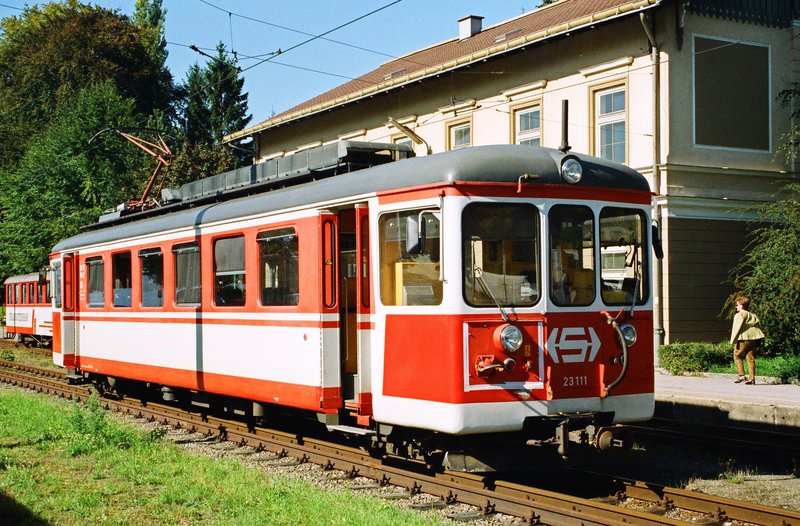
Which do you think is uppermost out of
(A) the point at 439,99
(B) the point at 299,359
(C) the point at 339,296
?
(A) the point at 439,99

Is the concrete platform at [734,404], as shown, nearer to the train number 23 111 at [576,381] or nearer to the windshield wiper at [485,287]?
the train number 23 111 at [576,381]

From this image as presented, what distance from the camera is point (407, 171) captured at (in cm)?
915

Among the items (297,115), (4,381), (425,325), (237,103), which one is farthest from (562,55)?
(237,103)

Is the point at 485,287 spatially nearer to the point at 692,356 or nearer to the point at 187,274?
the point at 187,274

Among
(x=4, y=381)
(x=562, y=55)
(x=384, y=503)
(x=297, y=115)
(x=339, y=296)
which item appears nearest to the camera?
(x=384, y=503)

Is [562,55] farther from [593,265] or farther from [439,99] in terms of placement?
[593,265]

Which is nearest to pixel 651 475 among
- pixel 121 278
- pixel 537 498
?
pixel 537 498

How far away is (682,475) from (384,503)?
3.59 m

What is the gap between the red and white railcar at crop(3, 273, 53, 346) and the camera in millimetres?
32906

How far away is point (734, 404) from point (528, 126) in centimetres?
1356

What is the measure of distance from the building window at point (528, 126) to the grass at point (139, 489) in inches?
602

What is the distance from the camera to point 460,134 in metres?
27.6

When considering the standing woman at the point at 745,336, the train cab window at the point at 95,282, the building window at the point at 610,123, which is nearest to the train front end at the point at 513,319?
the standing woman at the point at 745,336

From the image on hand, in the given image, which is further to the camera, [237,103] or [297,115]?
[237,103]
